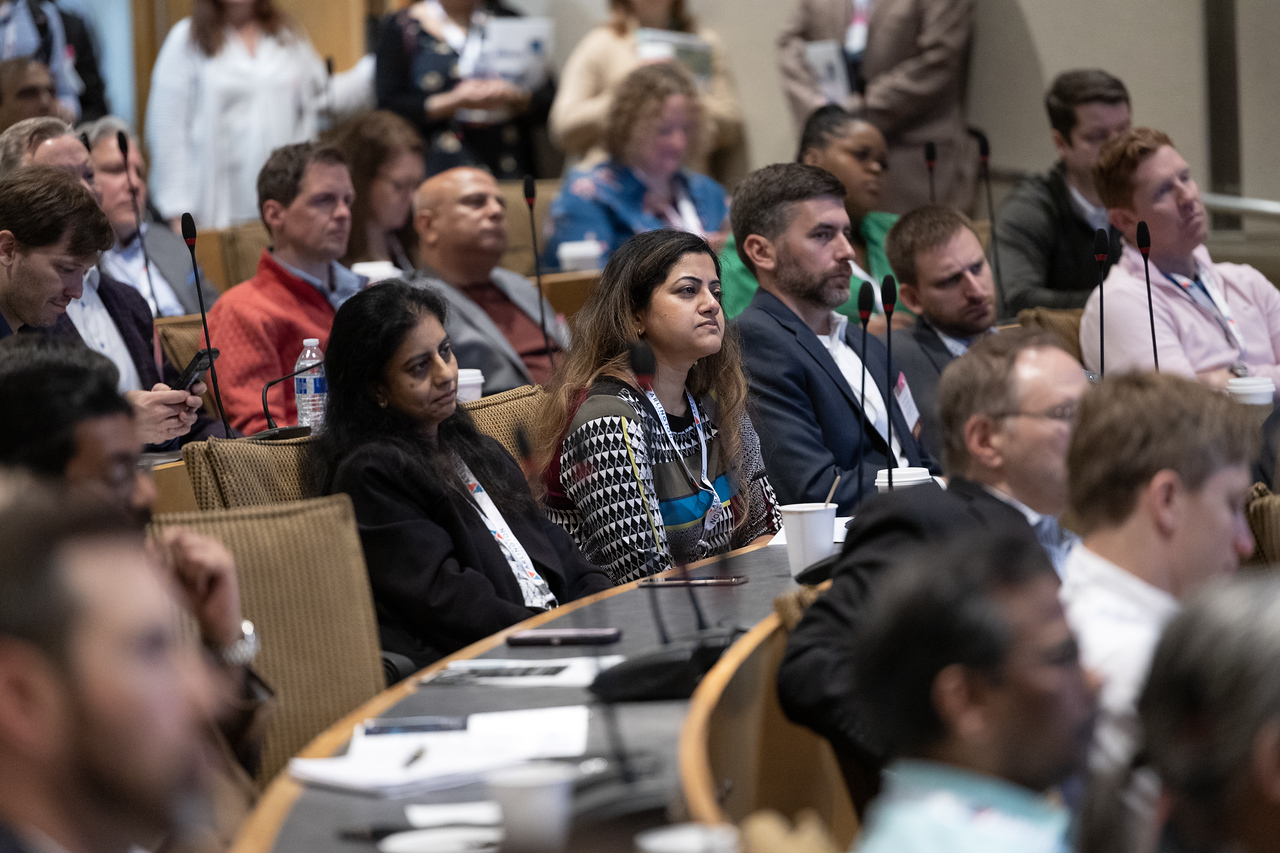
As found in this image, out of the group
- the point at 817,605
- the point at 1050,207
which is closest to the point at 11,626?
the point at 817,605

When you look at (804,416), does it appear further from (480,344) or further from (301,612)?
(301,612)

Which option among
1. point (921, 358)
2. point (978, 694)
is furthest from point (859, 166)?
point (978, 694)

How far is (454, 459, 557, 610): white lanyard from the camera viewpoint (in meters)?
2.71

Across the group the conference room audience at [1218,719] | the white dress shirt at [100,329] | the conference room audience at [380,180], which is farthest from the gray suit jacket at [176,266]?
the conference room audience at [1218,719]

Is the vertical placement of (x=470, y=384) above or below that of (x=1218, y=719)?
below

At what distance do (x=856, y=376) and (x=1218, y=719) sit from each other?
8.67 ft

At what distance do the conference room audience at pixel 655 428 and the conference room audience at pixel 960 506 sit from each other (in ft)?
2.46

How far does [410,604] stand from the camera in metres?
2.50

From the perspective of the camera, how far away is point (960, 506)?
1.83m

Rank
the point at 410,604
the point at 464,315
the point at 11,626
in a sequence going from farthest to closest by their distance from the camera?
the point at 464,315 < the point at 410,604 < the point at 11,626

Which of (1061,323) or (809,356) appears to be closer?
(809,356)

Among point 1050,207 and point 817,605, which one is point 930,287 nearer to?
point 1050,207

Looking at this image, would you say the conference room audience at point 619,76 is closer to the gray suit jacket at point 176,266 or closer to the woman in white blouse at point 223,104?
the woman in white blouse at point 223,104

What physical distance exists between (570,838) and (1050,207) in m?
4.07
